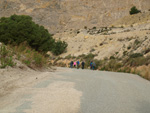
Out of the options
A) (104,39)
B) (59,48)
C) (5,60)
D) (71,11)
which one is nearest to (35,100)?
A: (5,60)

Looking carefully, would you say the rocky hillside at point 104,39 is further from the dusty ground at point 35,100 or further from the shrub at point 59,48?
the dusty ground at point 35,100

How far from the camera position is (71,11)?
83812 mm

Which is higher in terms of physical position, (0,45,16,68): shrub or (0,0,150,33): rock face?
(0,0,150,33): rock face

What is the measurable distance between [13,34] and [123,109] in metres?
24.2

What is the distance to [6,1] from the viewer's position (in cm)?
8269

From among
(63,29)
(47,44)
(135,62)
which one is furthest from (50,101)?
(63,29)

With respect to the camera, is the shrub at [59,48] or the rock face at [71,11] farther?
the rock face at [71,11]

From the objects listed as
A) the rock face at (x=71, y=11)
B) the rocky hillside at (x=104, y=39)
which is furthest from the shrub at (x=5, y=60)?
the rock face at (x=71, y=11)

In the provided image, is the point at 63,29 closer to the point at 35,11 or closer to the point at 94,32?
the point at 35,11

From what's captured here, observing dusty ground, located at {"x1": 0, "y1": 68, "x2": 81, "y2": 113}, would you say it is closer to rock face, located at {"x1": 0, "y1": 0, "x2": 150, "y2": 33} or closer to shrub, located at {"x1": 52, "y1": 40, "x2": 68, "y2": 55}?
shrub, located at {"x1": 52, "y1": 40, "x2": 68, "y2": 55}

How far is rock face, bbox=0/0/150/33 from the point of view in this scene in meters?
78.5

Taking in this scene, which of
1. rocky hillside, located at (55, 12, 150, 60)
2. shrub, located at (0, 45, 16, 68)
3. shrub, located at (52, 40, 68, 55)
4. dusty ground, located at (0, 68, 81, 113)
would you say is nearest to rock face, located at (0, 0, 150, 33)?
rocky hillside, located at (55, 12, 150, 60)

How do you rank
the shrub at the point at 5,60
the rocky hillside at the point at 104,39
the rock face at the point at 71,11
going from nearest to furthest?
1. the shrub at the point at 5,60
2. the rocky hillside at the point at 104,39
3. the rock face at the point at 71,11

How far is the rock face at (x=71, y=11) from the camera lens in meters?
78.5
